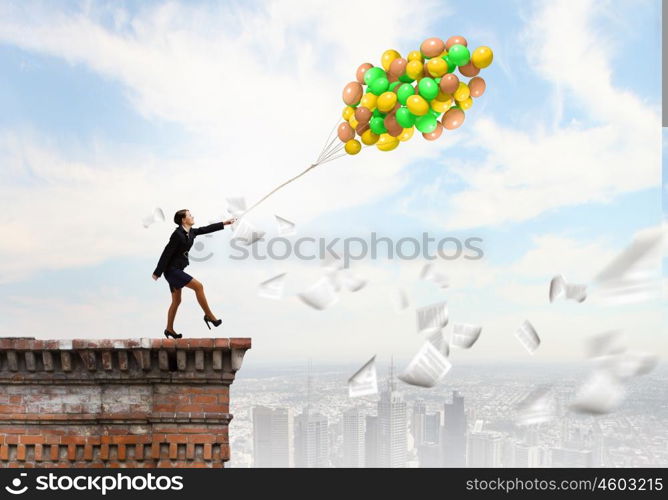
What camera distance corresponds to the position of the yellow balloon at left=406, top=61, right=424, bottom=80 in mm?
6281

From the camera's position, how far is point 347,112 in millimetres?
6801

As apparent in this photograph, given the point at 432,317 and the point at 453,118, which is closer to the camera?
the point at 432,317

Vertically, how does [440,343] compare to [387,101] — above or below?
below

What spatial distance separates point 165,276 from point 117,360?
2.77 ft

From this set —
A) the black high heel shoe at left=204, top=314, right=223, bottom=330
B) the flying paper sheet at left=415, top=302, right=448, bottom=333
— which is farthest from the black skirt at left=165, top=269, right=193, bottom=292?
the flying paper sheet at left=415, top=302, right=448, bottom=333

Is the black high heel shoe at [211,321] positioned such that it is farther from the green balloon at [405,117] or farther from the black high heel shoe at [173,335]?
the green balloon at [405,117]

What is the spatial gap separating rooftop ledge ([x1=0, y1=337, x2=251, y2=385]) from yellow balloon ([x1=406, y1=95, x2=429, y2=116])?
8.30 ft

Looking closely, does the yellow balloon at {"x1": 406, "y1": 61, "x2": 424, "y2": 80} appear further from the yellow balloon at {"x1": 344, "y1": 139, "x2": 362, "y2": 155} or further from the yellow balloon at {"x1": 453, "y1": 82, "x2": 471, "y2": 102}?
the yellow balloon at {"x1": 344, "y1": 139, "x2": 362, "y2": 155}

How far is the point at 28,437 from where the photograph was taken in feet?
19.3

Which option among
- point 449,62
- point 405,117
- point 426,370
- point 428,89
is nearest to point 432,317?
point 426,370

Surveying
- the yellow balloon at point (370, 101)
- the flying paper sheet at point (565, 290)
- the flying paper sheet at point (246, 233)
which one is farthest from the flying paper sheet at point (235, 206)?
the flying paper sheet at point (565, 290)

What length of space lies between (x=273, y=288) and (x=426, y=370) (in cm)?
162

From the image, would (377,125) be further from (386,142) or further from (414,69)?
(414,69)
